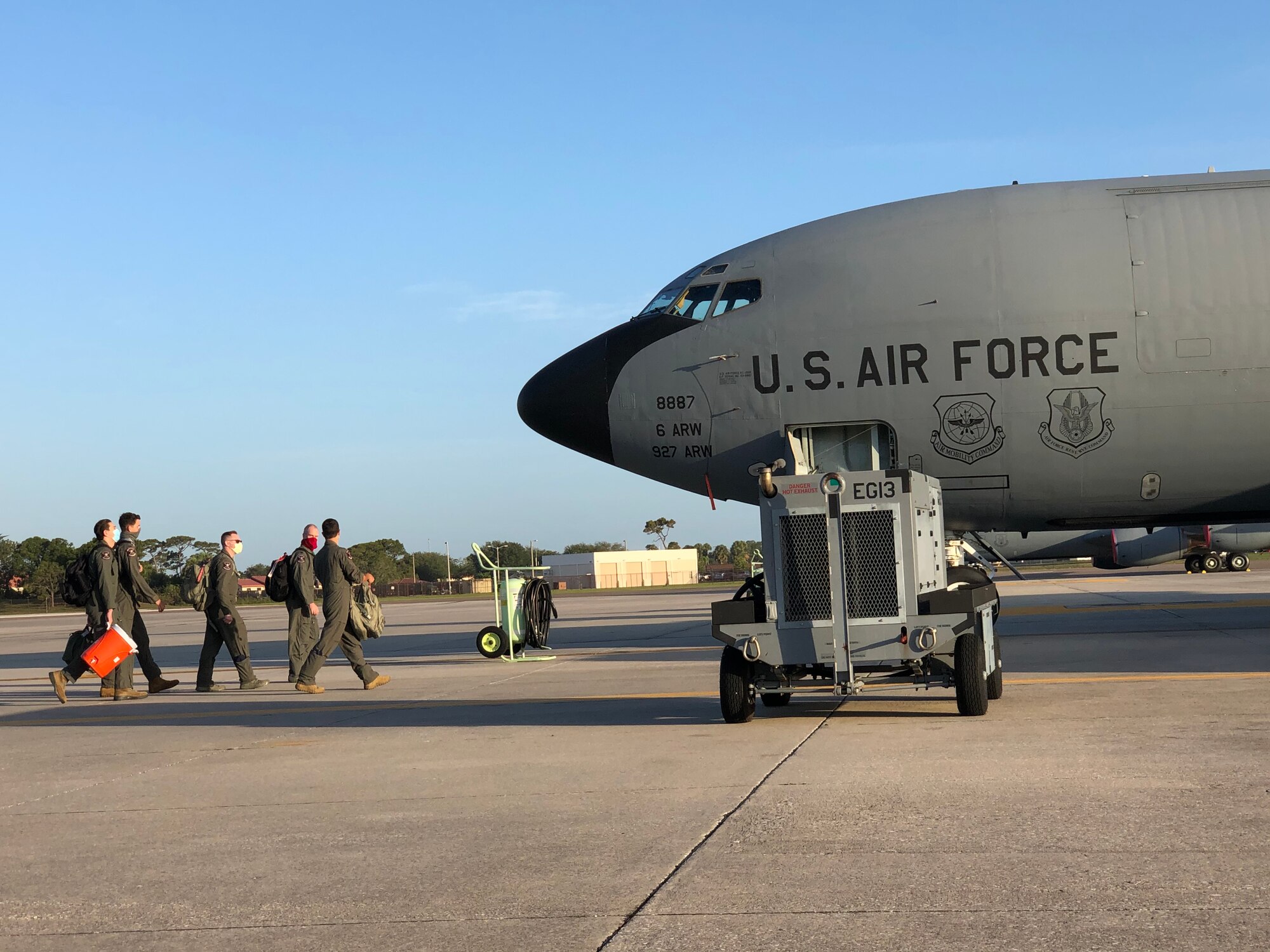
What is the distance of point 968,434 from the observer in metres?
14.5

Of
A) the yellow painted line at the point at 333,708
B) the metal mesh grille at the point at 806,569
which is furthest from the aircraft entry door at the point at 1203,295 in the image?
the yellow painted line at the point at 333,708

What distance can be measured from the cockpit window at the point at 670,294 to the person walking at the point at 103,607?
743cm

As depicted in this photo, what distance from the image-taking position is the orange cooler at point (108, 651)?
1467cm

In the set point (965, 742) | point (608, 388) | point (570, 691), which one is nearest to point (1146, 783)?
point (965, 742)

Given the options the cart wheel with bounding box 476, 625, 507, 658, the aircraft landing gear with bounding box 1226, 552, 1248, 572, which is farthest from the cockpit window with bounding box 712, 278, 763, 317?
the aircraft landing gear with bounding box 1226, 552, 1248, 572

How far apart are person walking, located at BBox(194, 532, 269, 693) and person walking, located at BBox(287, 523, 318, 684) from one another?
1.04 meters

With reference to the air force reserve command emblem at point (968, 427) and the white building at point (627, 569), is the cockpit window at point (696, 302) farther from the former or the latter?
the white building at point (627, 569)

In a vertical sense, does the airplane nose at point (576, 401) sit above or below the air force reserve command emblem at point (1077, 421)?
above

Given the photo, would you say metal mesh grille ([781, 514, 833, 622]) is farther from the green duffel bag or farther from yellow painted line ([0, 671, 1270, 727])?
the green duffel bag

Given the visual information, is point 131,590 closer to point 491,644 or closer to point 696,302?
point 491,644

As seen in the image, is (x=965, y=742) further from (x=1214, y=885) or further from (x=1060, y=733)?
(x=1214, y=885)

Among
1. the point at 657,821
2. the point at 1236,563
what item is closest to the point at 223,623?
the point at 657,821

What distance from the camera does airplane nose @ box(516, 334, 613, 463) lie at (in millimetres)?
Result: 15438

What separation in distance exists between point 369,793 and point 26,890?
2.45 meters
